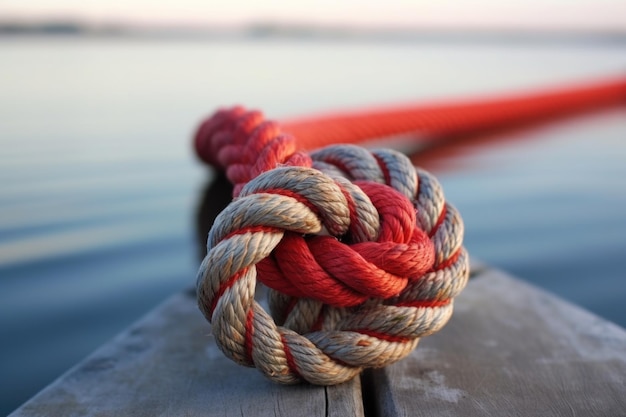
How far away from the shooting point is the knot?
3.17ft

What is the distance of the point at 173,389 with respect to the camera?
3.49ft

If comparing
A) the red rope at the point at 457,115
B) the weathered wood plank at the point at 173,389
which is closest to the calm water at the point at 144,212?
the red rope at the point at 457,115

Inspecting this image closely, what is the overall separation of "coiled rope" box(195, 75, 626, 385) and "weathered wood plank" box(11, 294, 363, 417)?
0.04 metres

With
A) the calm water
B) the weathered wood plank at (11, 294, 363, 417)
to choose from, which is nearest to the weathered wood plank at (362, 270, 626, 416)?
the weathered wood plank at (11, 294, 363, 417)

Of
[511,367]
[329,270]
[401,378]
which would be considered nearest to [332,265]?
[329,270]

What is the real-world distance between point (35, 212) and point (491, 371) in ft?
6.52

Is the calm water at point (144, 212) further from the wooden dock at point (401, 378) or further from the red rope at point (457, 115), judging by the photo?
the wooden dock at point (401, 378)

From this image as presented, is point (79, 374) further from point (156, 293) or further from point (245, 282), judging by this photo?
point (156, 293)

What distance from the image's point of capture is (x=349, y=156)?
1179 millimetres

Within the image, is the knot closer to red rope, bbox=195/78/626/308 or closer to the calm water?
red rope, bbox=195/78/626/308

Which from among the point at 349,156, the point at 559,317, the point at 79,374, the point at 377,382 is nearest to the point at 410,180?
the point at 349,156

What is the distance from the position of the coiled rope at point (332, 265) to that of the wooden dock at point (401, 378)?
2.4 inches

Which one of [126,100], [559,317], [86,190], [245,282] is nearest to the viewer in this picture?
[245,282]

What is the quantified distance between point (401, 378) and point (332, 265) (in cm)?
24
